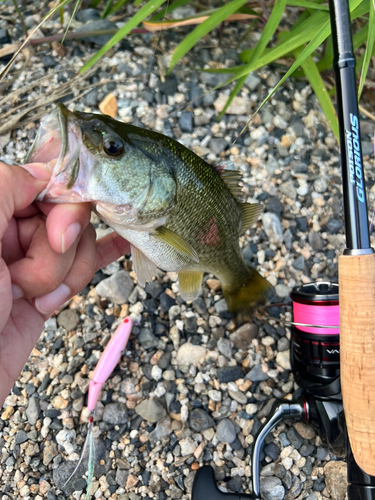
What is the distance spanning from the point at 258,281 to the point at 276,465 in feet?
3.30

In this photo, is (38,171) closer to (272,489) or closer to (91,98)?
(91,98)

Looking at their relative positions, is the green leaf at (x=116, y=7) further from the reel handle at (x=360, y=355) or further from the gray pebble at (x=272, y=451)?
the gray pebble at (x=272, y=451)

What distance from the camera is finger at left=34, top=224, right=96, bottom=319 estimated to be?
156cm

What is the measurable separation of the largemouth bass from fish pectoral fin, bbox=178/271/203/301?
25 millimetres

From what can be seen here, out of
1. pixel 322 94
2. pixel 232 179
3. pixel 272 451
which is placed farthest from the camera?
pixel 322 94

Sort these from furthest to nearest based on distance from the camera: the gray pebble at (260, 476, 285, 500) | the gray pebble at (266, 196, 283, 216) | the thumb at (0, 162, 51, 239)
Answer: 1. the gray pebble at (266, 196, 283, 216)
2. the gray pebble at (260, 476, 285, 500)
3. the thumb at (0, 162, 51, 239)

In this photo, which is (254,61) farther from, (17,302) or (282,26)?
(17,302)

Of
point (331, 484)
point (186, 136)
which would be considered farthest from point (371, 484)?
point (186, 136)

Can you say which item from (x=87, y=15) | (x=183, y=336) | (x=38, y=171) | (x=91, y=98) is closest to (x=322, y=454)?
(x=183, y=336)

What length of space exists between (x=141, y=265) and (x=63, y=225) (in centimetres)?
55

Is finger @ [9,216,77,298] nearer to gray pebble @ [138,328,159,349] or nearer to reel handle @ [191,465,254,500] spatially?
gray pebble @ [138,328,159,349]

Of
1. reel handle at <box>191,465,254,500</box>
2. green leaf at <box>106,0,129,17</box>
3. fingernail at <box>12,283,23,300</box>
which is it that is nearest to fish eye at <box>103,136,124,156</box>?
fingernail at <box>12,283,23,300</box>

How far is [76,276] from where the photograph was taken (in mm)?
1572

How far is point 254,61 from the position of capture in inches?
83.2
